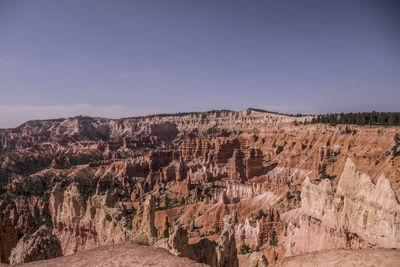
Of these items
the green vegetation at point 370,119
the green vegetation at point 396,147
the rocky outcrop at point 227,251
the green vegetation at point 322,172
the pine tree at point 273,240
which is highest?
the green vegetation at point 370,119

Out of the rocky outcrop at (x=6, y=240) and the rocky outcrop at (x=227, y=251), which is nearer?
the rocky outcrop at (x=6, y=240)

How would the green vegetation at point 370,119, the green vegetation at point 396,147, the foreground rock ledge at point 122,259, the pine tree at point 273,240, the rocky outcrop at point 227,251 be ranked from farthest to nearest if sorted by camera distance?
the green vegetation at point 370,119, the green vegetation at point 396,147, the pine tree at point 273,240, the rocky outcrop at point 227,251, the foreground rock ledge at point 122,259

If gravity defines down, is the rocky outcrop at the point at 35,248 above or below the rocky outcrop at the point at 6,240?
above

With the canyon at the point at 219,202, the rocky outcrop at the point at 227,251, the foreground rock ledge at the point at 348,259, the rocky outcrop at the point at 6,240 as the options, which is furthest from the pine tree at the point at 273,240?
the rocky outcrop at the point at 6,240

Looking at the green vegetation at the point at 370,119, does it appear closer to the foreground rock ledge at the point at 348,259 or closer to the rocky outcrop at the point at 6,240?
the foreground rock ledge at the point at 348,259

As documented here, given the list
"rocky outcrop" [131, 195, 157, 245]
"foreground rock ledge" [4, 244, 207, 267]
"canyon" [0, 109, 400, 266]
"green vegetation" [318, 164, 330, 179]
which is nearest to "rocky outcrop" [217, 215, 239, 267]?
"canyon" [0, 109, 400, 266]

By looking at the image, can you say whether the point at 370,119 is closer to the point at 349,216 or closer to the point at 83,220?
the point at 349,216

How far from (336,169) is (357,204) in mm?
32348

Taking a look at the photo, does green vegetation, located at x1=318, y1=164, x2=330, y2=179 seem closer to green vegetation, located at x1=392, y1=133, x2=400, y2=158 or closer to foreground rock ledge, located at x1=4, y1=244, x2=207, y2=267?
green vegetation, located at x1=392, y1=133, x2=400, y2=158

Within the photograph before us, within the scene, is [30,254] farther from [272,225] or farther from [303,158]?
[303,158]

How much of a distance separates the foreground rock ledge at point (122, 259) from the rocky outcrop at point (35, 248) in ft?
10.7

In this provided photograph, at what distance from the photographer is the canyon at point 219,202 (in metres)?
14.6

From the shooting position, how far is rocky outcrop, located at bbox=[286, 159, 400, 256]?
52.3ft

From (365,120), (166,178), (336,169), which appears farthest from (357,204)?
(365,120)
